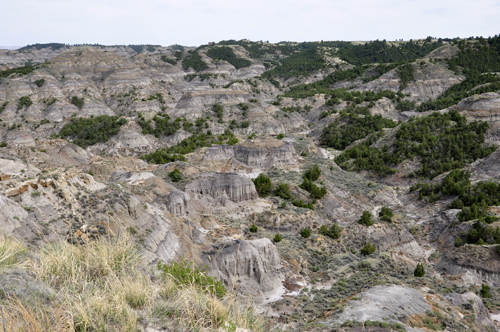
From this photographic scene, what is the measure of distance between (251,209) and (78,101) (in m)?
79.7

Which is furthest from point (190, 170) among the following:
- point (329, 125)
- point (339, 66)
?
point (339, 66)

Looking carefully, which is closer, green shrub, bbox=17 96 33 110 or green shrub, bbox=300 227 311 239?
green shrub, bbox=300 227 311 239

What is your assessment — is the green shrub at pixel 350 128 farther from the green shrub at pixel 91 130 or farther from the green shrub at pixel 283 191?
the green shrub at pixel 91 130

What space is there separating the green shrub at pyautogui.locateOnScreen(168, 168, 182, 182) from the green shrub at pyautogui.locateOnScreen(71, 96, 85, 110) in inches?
2677

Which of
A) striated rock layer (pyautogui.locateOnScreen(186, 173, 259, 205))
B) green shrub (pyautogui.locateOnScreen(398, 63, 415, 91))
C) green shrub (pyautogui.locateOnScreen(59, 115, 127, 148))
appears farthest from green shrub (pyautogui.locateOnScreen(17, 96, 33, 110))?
green shrub (pyautogui.locateOnScreen(398, 63, 415, 91))

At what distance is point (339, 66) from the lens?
140 m

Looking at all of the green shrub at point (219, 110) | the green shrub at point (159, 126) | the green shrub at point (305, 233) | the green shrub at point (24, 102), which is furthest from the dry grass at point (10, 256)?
the green shrub at point (24, 102)

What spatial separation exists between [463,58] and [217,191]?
4295 inches

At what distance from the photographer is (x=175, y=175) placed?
36.9 m

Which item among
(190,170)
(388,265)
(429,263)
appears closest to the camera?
(388,265)

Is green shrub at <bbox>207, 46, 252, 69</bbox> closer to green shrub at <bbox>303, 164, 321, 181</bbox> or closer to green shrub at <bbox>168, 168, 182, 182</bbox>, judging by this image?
green shrub at <bbox>303, 164, 321, 181</bbox>

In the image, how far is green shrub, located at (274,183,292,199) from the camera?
38.8m

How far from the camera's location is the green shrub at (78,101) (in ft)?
297

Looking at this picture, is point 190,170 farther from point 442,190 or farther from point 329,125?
point 329,125
